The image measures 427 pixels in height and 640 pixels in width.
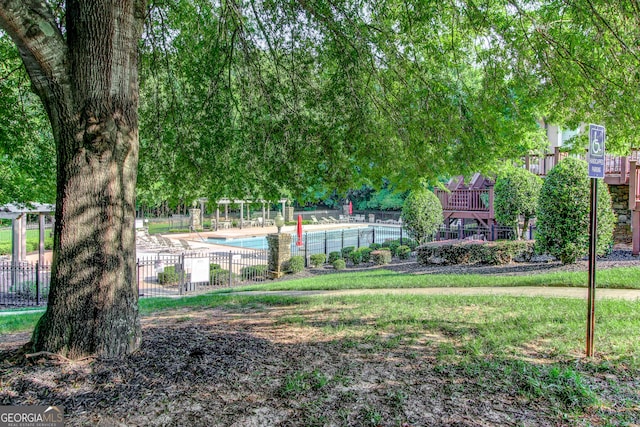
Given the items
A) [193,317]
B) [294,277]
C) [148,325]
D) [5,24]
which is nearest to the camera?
[5,24]

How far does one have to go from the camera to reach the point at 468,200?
2230 centimetres

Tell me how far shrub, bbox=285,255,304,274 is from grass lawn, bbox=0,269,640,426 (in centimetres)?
1039

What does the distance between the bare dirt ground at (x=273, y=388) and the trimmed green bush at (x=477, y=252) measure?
10.3 m

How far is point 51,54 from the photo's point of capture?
146 inches

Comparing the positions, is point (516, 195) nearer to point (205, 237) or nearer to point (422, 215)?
point (422, 215)

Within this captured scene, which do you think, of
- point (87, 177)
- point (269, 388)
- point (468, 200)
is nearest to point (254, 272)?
point (468, 200)

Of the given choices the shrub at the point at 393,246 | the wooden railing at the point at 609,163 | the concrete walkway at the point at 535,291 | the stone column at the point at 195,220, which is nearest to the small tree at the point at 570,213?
the concrete walkway at the point at 535,291

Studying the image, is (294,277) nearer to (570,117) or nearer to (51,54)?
(570,117)

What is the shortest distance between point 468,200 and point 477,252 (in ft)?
27.8

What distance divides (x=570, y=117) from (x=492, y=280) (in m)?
4.14

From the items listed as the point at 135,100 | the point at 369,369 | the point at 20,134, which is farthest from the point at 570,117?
the point at 20,134

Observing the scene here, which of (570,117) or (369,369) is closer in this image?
(369,369)

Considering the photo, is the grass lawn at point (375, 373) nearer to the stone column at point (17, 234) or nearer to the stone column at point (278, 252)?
the stone column at point (278, 252)

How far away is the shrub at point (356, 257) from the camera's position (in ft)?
61.3
